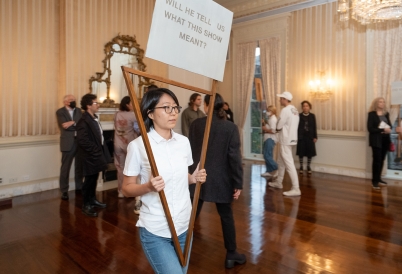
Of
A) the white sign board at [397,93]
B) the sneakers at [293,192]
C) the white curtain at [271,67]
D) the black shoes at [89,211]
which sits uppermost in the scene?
the white curtain at [271,67]

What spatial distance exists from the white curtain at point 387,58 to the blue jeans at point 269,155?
2.36 m

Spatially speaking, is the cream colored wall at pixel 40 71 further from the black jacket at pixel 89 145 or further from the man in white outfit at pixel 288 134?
the man in white outfit at pixel 288 134

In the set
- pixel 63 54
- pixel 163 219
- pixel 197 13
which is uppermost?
pixel 63 54

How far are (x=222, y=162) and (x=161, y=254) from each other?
129 cm

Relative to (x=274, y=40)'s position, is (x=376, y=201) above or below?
below

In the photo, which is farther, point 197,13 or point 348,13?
point 348,13

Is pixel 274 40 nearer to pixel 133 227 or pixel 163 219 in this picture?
pixel 133 227

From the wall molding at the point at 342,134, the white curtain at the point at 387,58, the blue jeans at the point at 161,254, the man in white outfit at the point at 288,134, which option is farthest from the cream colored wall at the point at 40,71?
the white curtain at the point at 387,58

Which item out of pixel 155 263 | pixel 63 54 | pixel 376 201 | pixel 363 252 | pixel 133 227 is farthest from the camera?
pixel 63 54

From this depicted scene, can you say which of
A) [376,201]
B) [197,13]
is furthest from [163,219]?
[376,201]

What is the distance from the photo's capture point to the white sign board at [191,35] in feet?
4.58

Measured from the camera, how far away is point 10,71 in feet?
16.0

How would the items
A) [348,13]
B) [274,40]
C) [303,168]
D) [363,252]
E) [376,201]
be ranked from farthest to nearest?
[274,40]
[303,168]
[348,13]
[376,201]
[363,252]

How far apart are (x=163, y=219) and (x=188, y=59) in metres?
0.77
